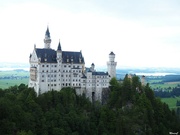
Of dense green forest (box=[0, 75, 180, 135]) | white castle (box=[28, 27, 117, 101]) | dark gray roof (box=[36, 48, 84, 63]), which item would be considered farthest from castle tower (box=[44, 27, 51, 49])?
dense green forest (box=[0, 75, 180, 135])

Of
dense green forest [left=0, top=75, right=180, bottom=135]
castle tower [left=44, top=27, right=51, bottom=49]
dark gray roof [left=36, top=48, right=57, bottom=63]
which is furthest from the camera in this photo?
castle tower [left=44, top=27, right=51, bottom=49]

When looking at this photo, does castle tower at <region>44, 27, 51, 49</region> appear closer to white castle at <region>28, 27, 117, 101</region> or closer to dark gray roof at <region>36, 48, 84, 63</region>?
white castle at <region>28, 27, 117, 101</region>

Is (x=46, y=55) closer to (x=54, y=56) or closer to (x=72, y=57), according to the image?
(x=54, y=56)

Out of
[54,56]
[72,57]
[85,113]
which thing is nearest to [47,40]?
[54,56]

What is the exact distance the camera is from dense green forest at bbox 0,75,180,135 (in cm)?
7194

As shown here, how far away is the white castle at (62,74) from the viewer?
292ft

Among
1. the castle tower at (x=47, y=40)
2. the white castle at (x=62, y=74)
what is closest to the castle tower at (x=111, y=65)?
the white castle at (x=62, y=74)

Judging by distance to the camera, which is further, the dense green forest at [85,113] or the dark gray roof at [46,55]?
the dark gray roof at [46,55]

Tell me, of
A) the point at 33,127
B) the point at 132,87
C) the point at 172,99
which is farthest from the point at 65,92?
the point at 172,99

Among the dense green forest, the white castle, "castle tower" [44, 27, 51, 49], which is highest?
"castle tower" [44, 27, 51, 49]

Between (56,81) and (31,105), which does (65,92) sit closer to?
(56,81)

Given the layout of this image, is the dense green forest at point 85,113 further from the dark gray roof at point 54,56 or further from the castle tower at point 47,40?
the castle tower at point 47,40

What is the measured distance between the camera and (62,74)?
92.4 metres

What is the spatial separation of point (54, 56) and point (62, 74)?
6.28m
